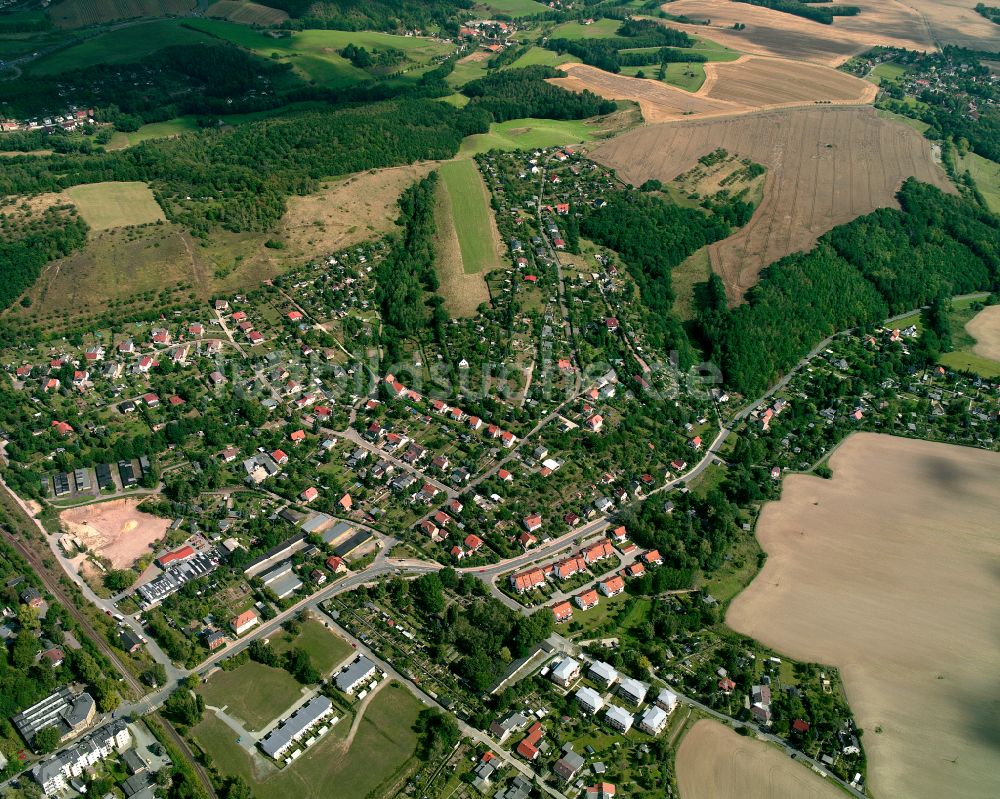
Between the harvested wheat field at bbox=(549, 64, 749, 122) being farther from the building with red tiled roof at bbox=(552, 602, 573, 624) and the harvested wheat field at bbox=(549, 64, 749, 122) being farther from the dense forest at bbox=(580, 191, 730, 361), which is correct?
the building with red tiled roof at bbox=(552, 602, 573, 624)

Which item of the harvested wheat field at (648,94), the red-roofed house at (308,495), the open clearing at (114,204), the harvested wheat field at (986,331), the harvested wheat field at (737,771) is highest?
the harvested wheat field at (648,94)

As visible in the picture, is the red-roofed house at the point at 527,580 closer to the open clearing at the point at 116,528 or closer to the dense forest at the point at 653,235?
the open clearing at the point at 116,528

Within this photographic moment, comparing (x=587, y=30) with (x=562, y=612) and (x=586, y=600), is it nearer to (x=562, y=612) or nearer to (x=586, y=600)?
(x=586, y=600)

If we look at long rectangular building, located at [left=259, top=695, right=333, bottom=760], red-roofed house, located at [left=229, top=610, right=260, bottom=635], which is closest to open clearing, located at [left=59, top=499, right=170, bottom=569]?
red-roofed house, located at [left=229, top=610, right=260, bottom=635]

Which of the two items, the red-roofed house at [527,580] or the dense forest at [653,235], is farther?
the dense forest at [653,235]

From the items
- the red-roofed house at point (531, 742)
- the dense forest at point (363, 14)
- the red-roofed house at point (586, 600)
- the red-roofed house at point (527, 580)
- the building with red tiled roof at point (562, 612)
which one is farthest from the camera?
the dense forest at point (363, 14)

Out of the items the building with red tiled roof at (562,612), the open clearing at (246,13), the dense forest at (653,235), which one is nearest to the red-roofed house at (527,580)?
the building with red tiled roof at (562,612)

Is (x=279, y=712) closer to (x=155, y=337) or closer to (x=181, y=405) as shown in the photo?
(x=181, y=405)
